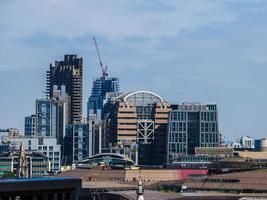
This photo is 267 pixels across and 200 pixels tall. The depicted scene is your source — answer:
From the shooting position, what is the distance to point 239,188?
6068 inches

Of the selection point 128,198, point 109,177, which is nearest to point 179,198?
point 128,198

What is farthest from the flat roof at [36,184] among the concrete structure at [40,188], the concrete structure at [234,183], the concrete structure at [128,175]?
the concrete structure at [128,175]

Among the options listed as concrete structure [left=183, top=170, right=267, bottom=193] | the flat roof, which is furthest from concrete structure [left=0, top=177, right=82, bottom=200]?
concrete structure [left=183, top=170, right=267, bottom=193]

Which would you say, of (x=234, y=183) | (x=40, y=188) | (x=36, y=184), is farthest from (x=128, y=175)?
(x=36, y=184)

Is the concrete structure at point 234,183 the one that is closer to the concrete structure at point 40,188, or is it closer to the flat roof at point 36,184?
the concrete structure at point 40,188

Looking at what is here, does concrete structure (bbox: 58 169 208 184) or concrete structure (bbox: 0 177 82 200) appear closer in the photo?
concrete structure (bbox: 0 177 82 200)

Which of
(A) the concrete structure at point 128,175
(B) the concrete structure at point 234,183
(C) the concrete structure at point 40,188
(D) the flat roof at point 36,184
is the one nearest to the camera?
(D) the flat roof at point 36,184

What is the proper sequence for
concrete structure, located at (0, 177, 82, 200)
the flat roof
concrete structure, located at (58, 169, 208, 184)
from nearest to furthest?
the flat roof, concrete structure, located at (0, 177, 82, 200), concrete structure, located at (58, 169, 208, 184)

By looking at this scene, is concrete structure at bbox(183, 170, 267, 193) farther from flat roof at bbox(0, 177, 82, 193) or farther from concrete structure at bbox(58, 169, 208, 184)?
flat roof at bbox(0, 177, 82, 193)

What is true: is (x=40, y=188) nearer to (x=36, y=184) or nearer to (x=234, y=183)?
(x=36, y=184)

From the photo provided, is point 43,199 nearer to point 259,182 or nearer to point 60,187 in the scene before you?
point 60,187

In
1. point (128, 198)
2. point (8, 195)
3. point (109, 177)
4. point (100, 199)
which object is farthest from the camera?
point (109, 177)

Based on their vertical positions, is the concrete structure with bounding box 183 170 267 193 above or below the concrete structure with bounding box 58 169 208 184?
below

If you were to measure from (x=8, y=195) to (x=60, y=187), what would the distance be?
3960 millimetres
